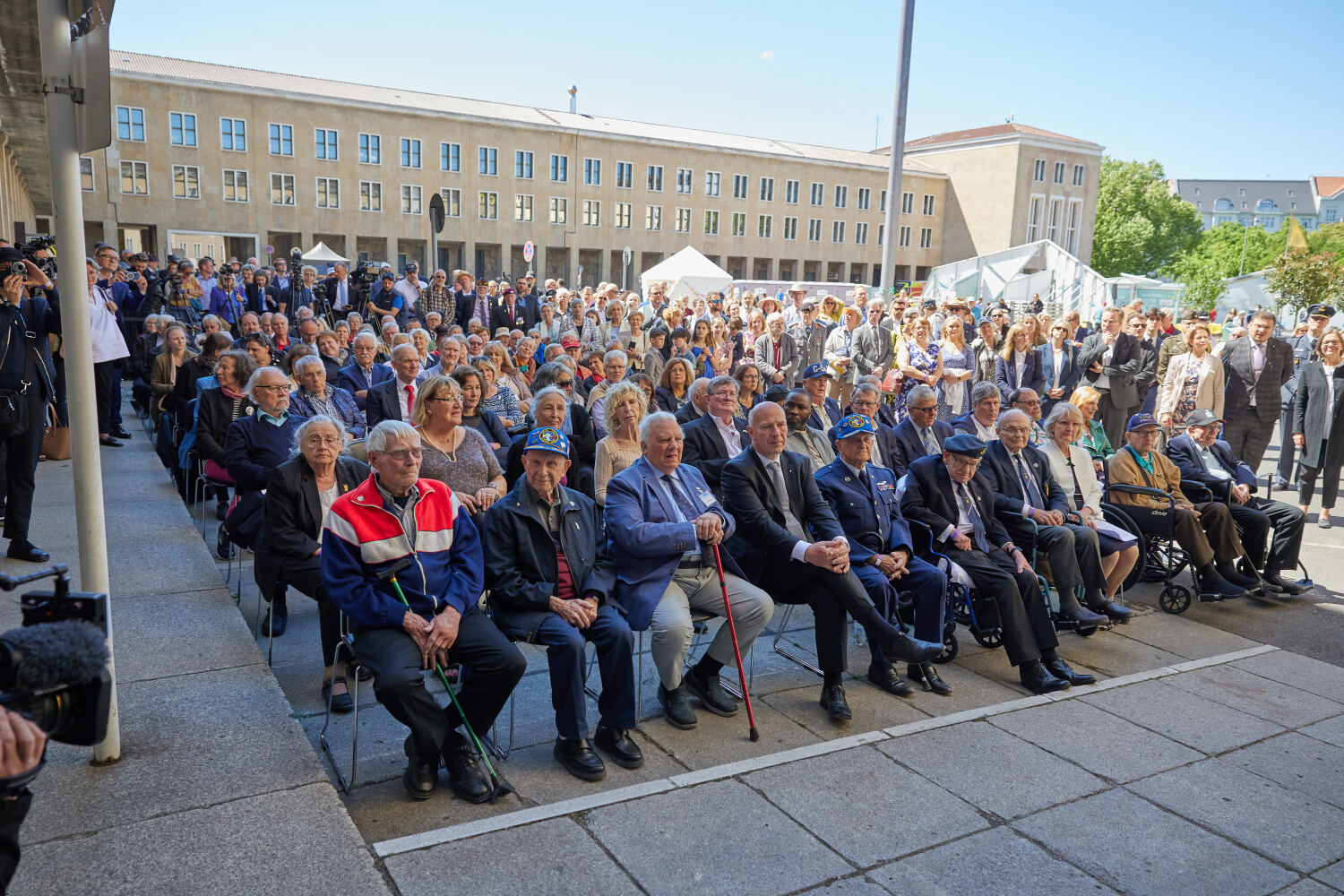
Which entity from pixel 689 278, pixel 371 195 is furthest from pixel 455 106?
pixel 689 278

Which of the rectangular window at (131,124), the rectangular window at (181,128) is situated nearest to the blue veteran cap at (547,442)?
the rectangular window at (131,124)

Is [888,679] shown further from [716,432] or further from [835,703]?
[716,432]

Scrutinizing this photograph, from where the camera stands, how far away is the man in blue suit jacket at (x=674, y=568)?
4223 millimetres

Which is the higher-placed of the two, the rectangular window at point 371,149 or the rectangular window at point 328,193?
the rectangular window at point 371,149

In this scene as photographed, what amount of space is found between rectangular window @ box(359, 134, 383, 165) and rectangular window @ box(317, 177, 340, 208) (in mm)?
2163

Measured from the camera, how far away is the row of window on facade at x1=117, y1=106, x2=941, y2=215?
153ft

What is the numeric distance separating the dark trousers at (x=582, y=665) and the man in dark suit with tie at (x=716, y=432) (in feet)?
7.44

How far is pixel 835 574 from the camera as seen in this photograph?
14.9 ft

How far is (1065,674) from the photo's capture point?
494 centimetres

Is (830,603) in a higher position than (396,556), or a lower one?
lower

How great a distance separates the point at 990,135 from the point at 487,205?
4083cm

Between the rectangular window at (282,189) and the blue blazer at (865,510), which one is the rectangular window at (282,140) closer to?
the rectangular window at (282,189)

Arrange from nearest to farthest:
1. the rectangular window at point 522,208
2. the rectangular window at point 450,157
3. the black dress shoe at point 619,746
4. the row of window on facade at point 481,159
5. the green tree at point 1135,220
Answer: the black dress shoe at point 619,746, the row of window on facade at point 481,159, the rectangular window at point 450,157, the rectangular window at point 522,208, the green tree at point 1135,220

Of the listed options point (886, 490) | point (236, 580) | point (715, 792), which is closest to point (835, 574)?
point (886, 490)
